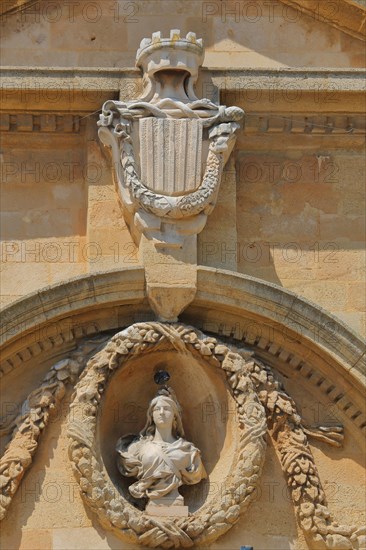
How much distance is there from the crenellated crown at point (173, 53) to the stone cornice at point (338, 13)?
968 millimetres

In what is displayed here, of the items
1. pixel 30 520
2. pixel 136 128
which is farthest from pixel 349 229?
pixel 30 520

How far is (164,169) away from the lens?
19828 millimetres

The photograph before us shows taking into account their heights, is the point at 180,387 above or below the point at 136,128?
below

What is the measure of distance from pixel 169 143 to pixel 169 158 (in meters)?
0.11

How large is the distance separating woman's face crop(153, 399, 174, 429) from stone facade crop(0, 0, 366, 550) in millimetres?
342

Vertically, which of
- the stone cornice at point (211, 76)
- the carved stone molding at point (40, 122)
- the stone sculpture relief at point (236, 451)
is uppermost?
the stone cornice at point (211, 76)

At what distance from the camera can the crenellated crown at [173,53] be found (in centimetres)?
1989

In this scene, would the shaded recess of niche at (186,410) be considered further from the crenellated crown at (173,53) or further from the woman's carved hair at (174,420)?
the crenellated crown at (173,53)

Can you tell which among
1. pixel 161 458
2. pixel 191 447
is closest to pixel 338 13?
pixel 191 447

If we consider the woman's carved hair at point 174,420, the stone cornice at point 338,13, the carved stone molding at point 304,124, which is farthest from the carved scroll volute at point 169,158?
the stone cornice at point 338,13

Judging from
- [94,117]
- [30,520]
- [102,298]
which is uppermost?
[94,117]

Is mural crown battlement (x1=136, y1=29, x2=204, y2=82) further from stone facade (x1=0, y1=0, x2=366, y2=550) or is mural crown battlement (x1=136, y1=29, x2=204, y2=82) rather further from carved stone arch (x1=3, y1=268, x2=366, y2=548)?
carved stone arch (x1=3, y1=268, x2=366, y2=548)

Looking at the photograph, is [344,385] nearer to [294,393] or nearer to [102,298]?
[294,393]

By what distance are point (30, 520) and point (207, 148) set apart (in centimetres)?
296
